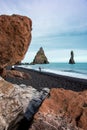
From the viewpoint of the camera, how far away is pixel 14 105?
24.0 ft

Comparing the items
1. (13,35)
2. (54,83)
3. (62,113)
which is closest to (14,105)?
(62,113)

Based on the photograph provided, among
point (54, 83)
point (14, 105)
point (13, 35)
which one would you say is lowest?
point (54, 83)

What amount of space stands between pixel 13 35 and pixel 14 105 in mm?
1975

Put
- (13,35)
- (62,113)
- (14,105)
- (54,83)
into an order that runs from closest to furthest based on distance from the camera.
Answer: (62,113)
(14,105)
(13,35)
(54,83)

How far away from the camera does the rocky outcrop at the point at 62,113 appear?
21.6 ft

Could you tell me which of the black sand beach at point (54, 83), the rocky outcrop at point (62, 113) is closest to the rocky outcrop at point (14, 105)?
the rocky outcrop at point (62, 113)

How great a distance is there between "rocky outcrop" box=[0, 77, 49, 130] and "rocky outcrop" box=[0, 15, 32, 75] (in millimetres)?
841

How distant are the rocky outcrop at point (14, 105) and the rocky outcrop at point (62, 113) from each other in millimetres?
670

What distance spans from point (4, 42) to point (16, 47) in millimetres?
360

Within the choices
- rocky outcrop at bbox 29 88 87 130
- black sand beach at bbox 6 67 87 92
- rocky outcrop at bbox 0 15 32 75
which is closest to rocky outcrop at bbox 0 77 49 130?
rocky outcrop at bbox 29 88 87 130

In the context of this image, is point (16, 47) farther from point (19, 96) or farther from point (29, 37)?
point (19, 96)

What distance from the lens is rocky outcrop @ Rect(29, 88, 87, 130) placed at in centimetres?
660

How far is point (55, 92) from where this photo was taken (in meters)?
7.46

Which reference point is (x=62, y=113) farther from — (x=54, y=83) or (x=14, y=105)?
(x=54, y=83)
